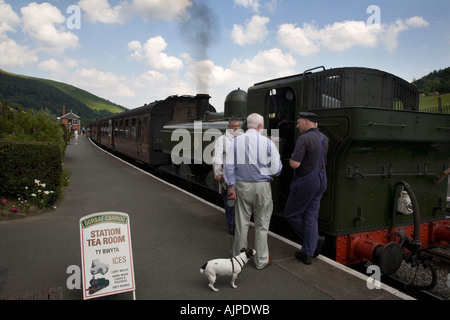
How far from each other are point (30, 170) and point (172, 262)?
4.13 meters

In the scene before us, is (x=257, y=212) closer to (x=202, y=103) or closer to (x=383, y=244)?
(x=383, y=244)

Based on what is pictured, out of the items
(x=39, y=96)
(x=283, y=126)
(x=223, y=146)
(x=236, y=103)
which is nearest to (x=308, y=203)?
(x=223, y=146)

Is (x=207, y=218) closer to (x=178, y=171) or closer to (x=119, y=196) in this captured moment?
(x=119, y=196)

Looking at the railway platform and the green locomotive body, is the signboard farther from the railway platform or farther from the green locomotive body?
the green locomotive body

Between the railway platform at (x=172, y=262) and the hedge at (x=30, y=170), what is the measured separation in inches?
20.7

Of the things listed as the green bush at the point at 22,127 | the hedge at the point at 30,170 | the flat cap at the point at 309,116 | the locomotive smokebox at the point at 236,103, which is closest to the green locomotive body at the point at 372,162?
the flat cap at the point at 309,116

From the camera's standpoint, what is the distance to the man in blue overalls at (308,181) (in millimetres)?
4020

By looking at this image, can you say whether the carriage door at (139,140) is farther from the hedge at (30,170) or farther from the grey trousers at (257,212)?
the grey trousers at (257,212)

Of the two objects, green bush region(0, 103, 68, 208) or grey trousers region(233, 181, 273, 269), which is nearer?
grey trousers region(233, 181, 273, 269)

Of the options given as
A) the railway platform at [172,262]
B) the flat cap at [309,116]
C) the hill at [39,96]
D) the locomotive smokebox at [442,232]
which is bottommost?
the railway platform at [172,262]

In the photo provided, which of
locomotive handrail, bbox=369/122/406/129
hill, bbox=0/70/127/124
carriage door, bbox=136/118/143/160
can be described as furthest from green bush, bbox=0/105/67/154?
hill, bbox=0/70/127/124

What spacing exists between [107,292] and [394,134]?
12.8ft

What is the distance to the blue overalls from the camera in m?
4.06

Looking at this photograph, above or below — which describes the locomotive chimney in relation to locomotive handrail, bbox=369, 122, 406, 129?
above
